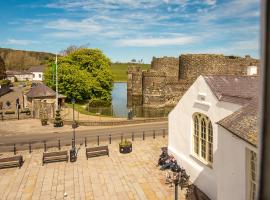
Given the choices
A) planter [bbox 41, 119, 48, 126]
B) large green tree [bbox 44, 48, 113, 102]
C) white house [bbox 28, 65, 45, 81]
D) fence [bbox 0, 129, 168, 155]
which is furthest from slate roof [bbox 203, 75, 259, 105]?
white house [bbox 28, 65, 45, 81]

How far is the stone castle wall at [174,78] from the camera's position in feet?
158

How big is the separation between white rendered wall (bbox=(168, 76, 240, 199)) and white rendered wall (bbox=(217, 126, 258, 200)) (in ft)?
5.49

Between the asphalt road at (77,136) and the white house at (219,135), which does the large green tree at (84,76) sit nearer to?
the asphalt road at (77,136)

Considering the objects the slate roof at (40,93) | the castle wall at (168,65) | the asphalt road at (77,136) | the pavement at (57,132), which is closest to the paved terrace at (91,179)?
the asphalt road at (77,136)

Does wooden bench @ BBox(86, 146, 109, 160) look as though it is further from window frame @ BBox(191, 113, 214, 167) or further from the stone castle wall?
the stone castle wall

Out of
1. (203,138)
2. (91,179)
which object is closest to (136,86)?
(91,179)

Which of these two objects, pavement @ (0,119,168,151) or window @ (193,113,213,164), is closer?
window @ (193,113,213,164)

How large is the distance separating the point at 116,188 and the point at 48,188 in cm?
337

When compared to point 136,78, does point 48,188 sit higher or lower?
lower

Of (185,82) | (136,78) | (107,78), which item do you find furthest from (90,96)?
(185,82)

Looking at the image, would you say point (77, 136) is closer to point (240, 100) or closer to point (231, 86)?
point (231, 86)

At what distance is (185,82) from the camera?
49812mm

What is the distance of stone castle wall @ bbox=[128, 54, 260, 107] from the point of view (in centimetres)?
4816

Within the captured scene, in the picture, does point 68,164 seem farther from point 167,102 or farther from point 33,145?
point 167,102
